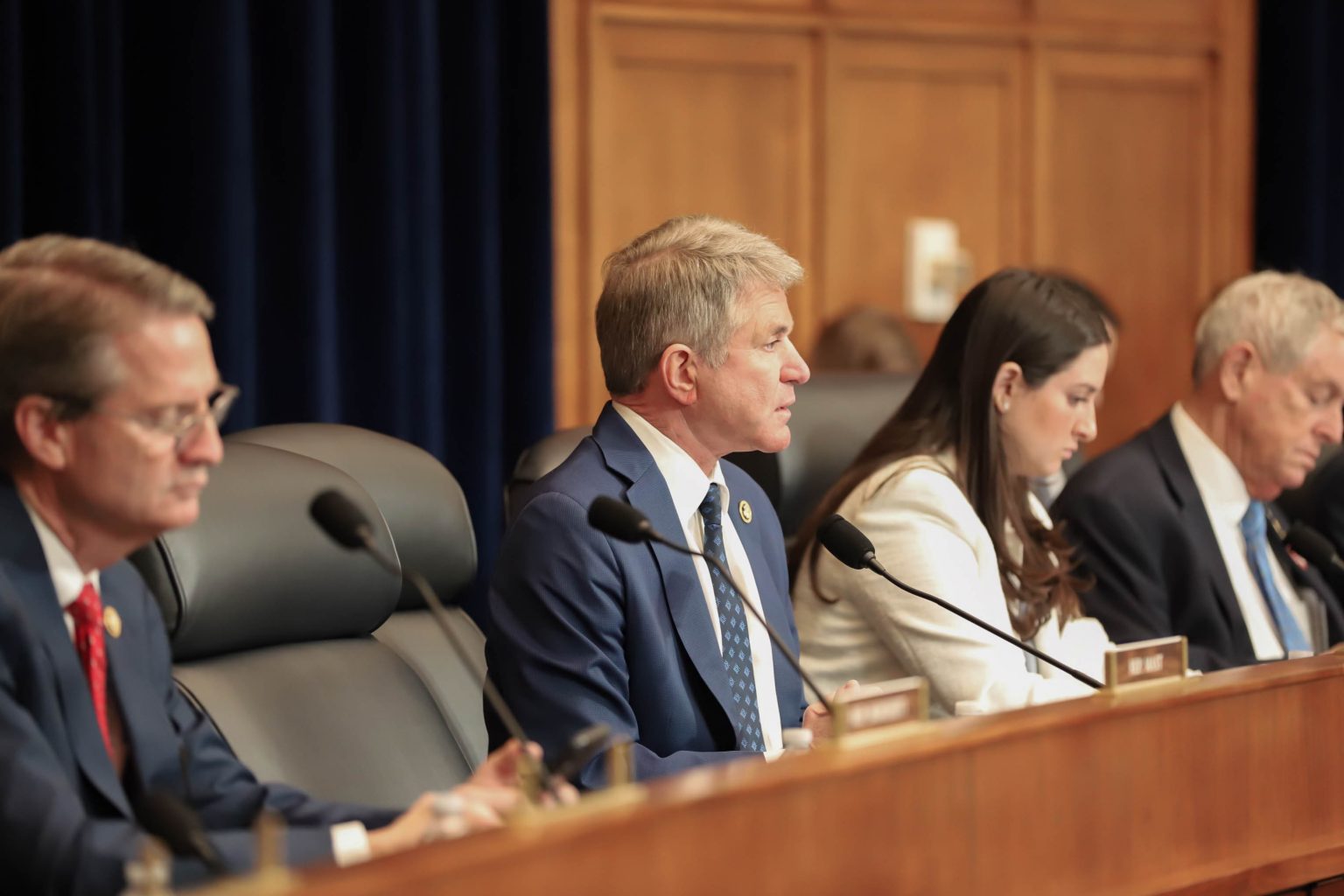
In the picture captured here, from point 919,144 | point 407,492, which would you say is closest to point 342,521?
point 407,492

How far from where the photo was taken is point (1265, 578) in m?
3.07

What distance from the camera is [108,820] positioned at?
152cm

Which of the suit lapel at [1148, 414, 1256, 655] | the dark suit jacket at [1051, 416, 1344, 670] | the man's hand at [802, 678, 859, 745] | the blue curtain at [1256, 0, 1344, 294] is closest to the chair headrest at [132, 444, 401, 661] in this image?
the man's hand at [802, 678, 859, 745]

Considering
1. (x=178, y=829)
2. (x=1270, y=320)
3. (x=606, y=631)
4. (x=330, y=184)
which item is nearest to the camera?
(x=178, y=829)

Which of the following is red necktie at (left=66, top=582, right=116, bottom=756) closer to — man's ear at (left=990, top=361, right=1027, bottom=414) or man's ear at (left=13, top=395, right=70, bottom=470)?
man's ear at (left=13, top=395, right=70, bottom=470)

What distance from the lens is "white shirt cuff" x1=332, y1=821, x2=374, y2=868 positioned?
151 cm

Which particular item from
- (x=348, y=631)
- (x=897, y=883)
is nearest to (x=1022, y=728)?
(x=897, y=883)

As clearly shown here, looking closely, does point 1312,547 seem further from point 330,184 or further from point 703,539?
point 330,184

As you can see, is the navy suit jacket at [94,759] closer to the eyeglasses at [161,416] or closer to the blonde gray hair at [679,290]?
the eyeglasses at [161,416]

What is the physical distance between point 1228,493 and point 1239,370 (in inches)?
9.1

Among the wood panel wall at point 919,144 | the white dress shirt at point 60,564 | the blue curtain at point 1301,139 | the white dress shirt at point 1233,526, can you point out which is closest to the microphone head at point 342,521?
the white dress shirt at point 60,564

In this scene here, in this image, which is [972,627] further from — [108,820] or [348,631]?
[108,820]

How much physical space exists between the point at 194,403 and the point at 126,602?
236 millimetres

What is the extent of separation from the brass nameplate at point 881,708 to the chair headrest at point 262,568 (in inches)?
30.7
